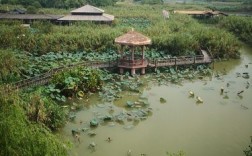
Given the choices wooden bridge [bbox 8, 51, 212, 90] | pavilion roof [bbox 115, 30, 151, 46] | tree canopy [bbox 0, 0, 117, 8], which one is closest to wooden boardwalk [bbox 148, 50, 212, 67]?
wooden bridge [bbox 8, 51, 212, 90]

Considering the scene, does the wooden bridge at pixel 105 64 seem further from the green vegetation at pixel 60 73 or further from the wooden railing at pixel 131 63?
the green vegetation at pixel 60 73

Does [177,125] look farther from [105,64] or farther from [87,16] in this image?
[87,16]

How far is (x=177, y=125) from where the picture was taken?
14203 mm

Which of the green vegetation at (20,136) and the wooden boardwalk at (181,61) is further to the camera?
the wooden boardwalk at (181,61)

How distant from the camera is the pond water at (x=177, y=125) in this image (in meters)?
12.3

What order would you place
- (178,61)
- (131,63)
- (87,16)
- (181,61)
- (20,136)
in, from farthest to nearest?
1. (87,16)
2. (181,61)
3. (178,61)
4. (131,63)
5. (20,136)

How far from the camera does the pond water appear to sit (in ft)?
40.2

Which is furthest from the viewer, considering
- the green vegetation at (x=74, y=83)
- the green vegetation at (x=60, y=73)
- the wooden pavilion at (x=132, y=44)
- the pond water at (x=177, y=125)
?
the wooden pavilion at (x=132, y=44)

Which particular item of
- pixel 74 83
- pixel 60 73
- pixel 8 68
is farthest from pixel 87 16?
pixel 74 83

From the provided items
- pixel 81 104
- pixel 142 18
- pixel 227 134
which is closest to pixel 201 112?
pixel 227 134

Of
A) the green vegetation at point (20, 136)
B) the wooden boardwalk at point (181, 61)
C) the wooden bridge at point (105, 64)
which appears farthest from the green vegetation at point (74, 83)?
the green vegetation at point (20, 136)

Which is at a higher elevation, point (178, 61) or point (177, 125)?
point (178, 61)

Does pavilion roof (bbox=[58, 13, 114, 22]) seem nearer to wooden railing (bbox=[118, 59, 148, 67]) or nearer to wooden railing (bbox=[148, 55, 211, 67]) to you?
wooden railing (bbox=[148, 55, 211, 67])

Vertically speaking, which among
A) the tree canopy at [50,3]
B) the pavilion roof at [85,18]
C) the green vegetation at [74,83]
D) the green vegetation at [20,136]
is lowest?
the green vegetation at [74,83]
